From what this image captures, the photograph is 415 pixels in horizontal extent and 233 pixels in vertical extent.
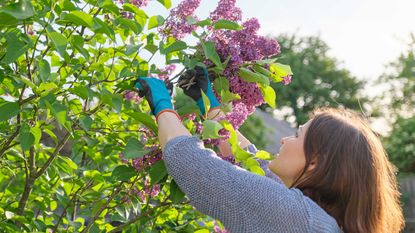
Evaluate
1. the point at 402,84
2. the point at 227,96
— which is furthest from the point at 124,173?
the point at 402,84

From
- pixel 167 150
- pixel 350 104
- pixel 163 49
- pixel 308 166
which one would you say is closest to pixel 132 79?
pixel 163 49

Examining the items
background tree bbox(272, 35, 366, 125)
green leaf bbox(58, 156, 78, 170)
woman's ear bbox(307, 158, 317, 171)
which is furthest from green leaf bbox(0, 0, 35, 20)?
background tree bbox(272, 35, 366, 125)

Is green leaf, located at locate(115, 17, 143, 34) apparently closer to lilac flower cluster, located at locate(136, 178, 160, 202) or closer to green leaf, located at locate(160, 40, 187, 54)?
green leaf, located at locate(160, 40, 187, 54)

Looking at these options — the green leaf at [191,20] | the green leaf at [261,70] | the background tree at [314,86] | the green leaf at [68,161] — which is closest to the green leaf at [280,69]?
the green leaf at [261,70]

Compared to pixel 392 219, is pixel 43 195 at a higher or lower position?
lower

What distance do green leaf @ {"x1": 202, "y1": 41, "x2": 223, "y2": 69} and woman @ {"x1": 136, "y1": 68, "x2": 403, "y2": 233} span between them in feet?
0.30

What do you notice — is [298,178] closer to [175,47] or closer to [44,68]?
[175,47]

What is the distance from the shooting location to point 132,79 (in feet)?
6.66

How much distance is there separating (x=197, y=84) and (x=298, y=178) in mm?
407

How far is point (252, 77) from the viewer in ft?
6.25

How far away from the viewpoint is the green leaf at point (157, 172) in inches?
72.5

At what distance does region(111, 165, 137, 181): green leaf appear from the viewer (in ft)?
6.49

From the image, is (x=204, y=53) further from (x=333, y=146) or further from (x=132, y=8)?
(x=333, y=146)

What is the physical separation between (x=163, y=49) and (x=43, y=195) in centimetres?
104
